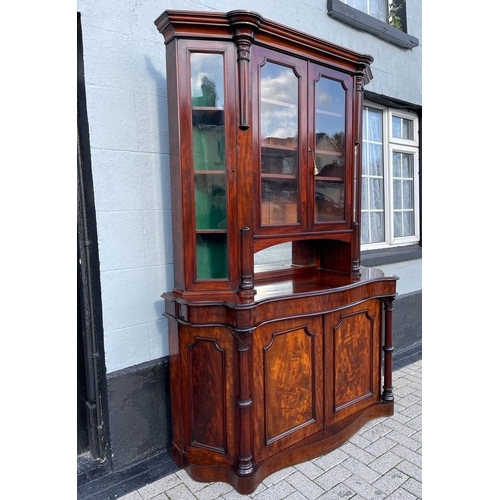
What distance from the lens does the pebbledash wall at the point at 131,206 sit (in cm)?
198

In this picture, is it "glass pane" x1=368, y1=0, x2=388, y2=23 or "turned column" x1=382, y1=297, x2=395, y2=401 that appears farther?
"glass pane" x1=368, y1=0, x2=388, y2=23

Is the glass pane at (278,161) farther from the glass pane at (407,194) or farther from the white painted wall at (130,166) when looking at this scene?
the glass pane at (407,194)

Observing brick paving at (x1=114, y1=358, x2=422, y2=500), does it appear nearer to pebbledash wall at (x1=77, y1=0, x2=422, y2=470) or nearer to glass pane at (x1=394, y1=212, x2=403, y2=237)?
pebbledash wall at (x1=77, y1=0, x2=422, y2=470)

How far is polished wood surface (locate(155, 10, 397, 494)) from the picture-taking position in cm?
187

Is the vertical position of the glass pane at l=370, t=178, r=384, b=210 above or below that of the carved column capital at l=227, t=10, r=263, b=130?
below

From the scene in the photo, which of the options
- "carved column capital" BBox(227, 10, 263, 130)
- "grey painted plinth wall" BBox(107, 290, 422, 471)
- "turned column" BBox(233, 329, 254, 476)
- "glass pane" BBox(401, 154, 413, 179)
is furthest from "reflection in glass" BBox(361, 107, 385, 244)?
"grey painted plinth wall" BBox(107, 290, 422, 471)

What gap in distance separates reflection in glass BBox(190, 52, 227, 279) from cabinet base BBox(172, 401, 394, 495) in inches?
40.4

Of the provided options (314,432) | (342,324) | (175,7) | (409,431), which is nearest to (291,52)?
(175,7)

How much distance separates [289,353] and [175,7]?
208 cm

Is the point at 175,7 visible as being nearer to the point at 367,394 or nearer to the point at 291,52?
the point at 291,52

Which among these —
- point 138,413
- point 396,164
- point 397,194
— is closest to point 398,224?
point 397,194

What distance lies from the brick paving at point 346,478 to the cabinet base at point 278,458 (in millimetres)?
32

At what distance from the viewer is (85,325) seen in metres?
2.14

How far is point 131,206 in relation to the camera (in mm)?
2113
